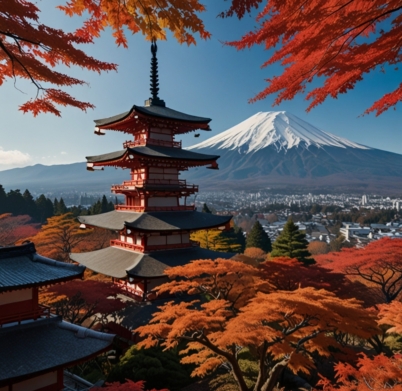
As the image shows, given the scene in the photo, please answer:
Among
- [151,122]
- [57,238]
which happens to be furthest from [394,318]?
[57,238]

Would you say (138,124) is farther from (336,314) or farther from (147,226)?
(336,314)

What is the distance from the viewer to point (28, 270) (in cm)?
796

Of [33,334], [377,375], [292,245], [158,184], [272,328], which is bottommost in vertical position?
[292,245]

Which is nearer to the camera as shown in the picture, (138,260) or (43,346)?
(43,346)

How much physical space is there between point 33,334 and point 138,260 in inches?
226

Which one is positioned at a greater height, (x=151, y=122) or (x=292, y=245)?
(x=151, y=122)

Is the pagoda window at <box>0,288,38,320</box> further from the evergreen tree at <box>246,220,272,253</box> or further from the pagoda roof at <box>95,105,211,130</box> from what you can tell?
the evergreen tree at <box>246,220,272,253</box>

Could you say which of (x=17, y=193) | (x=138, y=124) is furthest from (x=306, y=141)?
(x=138, y=124)

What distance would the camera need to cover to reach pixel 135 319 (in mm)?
11688

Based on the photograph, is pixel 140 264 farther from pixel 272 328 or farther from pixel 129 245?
pixel 272 328

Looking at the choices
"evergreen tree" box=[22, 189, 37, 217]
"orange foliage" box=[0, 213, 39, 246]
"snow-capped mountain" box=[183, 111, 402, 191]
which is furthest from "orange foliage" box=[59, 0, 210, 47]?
"snow-capped mountain" box=[183, 111, 402, 191]

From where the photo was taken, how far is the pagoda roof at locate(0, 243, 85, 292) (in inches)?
287

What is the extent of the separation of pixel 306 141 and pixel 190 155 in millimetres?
193835

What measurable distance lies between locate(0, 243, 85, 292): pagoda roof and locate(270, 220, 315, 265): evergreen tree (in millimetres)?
16180
